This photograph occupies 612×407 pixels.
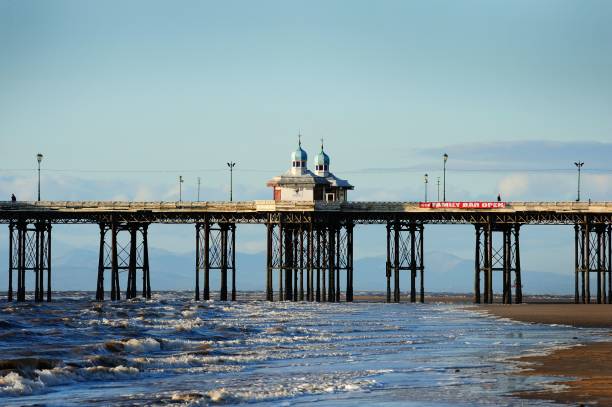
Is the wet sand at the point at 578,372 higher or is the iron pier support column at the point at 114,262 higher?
the iron pier support column at the point at 114,262

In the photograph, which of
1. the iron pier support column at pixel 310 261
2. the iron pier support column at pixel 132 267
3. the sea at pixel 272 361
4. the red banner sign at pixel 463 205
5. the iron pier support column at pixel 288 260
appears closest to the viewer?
the sea at pixel 272 361

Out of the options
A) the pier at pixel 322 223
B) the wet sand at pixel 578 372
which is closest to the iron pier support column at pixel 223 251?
the pier at pixel 322 223

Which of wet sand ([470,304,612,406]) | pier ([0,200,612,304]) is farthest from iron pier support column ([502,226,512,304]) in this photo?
wet sand ([470,304,612,406])

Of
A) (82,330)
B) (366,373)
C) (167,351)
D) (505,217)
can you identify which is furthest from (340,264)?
(366,373)

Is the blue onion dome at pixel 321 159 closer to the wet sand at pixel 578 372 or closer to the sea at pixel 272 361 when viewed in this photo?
the sea at pixel 272 361

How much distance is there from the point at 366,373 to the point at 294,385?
4.04 metres

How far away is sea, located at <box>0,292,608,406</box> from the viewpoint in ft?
109

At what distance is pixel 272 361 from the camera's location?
1751 inches

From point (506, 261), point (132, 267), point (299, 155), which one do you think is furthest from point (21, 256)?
point (506, 261)

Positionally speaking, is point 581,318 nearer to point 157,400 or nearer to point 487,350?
point 487,350

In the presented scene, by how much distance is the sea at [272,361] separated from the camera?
109ft

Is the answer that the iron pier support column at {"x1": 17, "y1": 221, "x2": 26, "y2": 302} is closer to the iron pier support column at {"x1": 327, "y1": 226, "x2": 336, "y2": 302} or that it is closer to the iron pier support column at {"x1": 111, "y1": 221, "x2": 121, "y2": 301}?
the iron pier support column at {"x1": 111, "y1": 221, "x2": 121, "y2": 301}

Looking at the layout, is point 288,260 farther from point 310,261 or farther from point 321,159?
point 321,159

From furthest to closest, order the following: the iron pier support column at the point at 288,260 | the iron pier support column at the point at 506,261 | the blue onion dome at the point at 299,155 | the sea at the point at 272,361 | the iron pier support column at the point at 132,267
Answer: the blue onion dome at the point at 299,155, the iron pier support column at the point at 288,260, the iron pier support column at the point at 132,267, the iron pier support column at the point at 506,261, the sea at the point at 272,361
